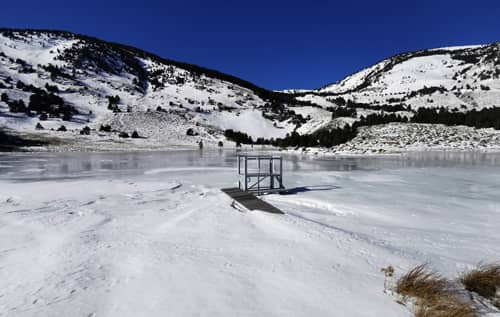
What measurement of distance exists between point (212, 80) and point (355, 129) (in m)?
82.4

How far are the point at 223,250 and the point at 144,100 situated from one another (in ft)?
255

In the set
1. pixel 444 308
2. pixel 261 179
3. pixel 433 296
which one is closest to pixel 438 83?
pixel 261 179

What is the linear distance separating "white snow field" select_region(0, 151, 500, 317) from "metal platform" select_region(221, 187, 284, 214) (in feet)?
1.06

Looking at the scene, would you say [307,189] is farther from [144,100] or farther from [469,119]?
[144,100]

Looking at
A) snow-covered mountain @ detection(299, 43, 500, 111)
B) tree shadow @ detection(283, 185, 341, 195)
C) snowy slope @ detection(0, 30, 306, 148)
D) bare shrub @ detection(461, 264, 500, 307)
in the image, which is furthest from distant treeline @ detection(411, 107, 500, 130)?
bare shrub @ detection(461, 264, 500, 307)

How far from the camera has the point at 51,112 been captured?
172 feet

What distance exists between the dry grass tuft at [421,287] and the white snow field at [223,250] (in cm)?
23

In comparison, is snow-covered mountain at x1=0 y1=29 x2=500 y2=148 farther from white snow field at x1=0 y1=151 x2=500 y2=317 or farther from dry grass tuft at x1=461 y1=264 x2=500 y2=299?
dry grass tuft at x1=461 y1=264 x2=500 y2=299

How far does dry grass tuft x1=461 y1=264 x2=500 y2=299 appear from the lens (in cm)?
330

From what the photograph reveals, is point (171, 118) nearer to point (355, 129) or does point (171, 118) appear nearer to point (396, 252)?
point (355, 129)

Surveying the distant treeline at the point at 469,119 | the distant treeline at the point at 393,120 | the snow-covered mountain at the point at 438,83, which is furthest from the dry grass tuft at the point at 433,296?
the snow-covered mountain at the point at 438,83

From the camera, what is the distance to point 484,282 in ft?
11.0

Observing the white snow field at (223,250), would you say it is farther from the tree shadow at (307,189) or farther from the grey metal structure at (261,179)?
the grey metal structure at (261,179)

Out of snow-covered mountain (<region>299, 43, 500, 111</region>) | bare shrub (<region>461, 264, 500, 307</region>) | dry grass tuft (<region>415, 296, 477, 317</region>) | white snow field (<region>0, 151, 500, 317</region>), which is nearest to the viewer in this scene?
dry grass tuft (<region>415, 296, 477, 317</region>)
